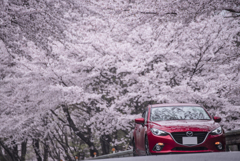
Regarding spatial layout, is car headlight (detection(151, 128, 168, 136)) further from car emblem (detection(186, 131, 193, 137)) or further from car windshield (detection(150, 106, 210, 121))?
car windshield (detection(150, 106, 210, 121))

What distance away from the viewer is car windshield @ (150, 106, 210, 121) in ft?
26.5

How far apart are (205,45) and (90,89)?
5.89 m

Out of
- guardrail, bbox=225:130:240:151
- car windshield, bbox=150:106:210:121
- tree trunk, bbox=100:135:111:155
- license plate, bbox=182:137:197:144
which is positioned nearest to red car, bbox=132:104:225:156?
license plate, bbox=182:137:197:144

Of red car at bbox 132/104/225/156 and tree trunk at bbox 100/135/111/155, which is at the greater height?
red car at bbox 132/104/225/156

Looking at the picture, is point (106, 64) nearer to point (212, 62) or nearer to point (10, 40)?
point (212, 62)

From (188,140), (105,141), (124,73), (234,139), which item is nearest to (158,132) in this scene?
(188,140)

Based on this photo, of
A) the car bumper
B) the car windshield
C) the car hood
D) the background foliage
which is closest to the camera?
the car bumper

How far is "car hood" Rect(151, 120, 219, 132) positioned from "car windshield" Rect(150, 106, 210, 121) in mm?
370

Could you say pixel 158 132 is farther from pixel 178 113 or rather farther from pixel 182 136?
pixel 178 113

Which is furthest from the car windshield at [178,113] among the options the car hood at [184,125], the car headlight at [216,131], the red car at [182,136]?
the car headlight at [216,131]

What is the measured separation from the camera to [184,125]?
23.8 feet

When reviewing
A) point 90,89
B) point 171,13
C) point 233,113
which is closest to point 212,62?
A: point 233,113

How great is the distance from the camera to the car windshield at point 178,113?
807 cm

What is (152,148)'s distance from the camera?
7.16m
